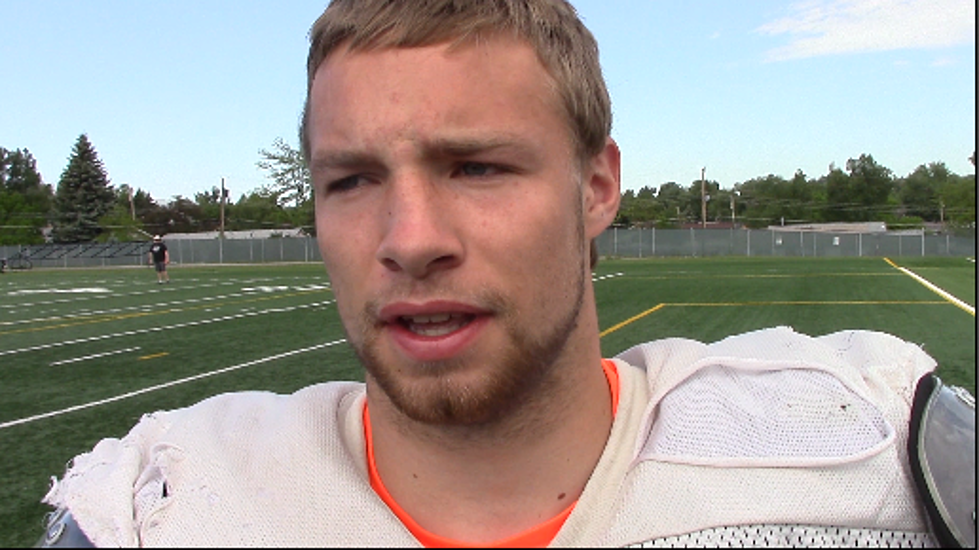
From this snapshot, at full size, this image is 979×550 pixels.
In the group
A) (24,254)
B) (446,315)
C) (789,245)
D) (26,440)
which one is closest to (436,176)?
(446,315)

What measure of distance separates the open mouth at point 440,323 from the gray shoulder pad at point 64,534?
1.85ft

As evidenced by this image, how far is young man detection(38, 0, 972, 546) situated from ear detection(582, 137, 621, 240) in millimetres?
60

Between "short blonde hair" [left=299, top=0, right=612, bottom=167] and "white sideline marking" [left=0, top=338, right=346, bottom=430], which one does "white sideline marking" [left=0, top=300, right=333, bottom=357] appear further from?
"short blonde hair" [left=299, top=0, right=612, bottom=167]

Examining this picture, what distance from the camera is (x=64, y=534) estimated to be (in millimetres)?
1378

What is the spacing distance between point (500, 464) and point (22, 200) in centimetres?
9634

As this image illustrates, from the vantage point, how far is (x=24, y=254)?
193 feet

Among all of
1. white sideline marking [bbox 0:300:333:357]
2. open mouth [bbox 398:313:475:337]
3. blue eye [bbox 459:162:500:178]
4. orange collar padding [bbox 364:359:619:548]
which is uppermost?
blue eye [bbox 459:162:500:178]

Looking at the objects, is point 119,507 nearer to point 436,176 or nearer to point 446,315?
point 446,315

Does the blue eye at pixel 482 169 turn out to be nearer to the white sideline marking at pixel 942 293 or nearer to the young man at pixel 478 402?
the young man at pixel 478 402

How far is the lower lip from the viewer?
134 centimetres

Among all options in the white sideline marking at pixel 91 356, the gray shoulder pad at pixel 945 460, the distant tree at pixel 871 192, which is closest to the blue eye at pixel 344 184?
the gray shoulder pad at pixel 945 460

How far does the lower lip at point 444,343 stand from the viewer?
4.40 ft

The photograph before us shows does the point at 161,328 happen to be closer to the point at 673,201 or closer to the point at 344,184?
the point at 344,184

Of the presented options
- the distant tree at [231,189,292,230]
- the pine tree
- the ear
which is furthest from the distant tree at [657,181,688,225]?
the ear
